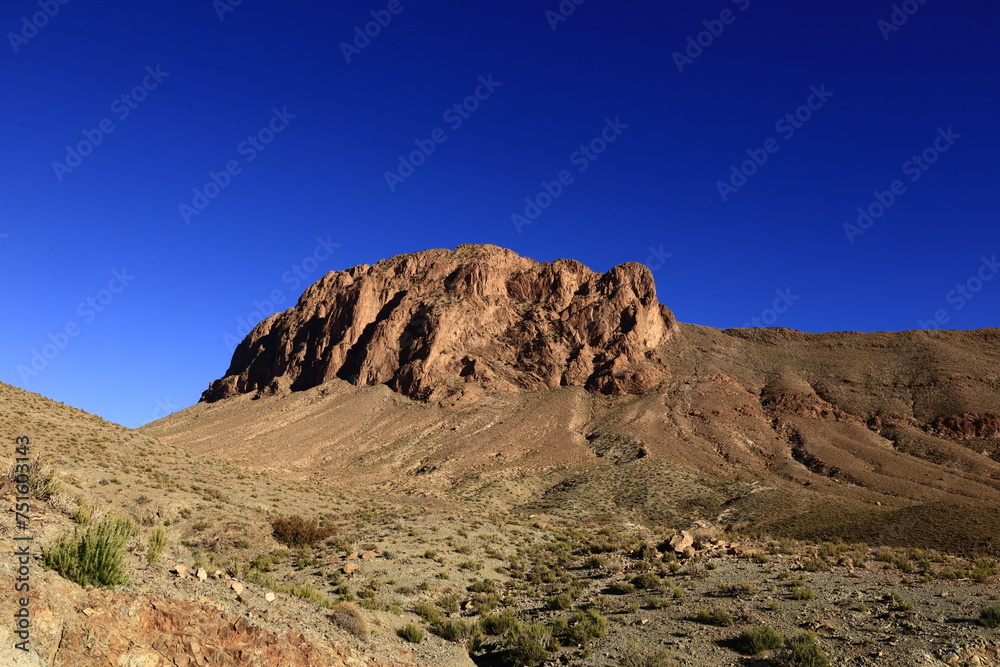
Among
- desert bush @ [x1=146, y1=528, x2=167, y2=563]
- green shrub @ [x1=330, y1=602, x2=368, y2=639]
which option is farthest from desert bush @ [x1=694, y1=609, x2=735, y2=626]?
desert bush @ [x1=146, y1=528, x2=167, y2=563]

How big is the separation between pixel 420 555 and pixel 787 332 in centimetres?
9946

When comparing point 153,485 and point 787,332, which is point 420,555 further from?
point 787,332

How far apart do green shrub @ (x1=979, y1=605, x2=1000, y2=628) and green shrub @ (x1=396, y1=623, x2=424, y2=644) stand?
12408 millimetres

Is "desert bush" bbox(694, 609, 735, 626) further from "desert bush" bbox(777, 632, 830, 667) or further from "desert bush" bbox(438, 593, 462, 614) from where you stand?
"desert bush" bbox(438, 593, 462, 614)

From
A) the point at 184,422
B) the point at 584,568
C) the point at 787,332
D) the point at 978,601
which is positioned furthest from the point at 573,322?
the point at 978,601

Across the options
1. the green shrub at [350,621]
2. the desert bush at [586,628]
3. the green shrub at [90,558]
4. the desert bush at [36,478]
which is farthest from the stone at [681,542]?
the desert bush at [36,478]

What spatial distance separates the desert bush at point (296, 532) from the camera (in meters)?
23.8

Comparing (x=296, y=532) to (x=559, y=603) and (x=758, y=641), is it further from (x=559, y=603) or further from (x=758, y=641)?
(x=758, y=641)

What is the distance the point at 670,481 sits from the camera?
6003 cm

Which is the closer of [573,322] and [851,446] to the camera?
[851,446]

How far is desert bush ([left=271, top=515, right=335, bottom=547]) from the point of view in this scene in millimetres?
23750

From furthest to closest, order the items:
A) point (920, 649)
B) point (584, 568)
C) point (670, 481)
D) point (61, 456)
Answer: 1. point (670, 481)
2. point (61, 456)
3. point (584, 568)
4. point (920, 649)

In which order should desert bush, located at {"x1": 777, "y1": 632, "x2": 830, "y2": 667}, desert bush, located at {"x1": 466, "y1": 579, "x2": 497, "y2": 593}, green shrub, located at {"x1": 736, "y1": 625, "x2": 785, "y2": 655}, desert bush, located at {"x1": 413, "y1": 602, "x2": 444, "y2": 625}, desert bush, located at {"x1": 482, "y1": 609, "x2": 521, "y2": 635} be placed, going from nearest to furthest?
desert bush, located at {"x1": 777, "y1": 632, "x2": 830, "y2": 667}, green shrub, located at {"x1": 736, "y1": 625, "x2": 785, "y2": 655}, desert bush, located at {"x1": 482, "y1": 609, "x2": 521, "y2": 635}, desert bush, located at {"x1": 413, "y1": 602, "x2": 444, "y2": 625}, desert bush, located at {"x1": 466, "y1": 579, "x2": 497, "y2": 593}

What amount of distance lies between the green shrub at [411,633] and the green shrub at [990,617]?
40.7 ft
